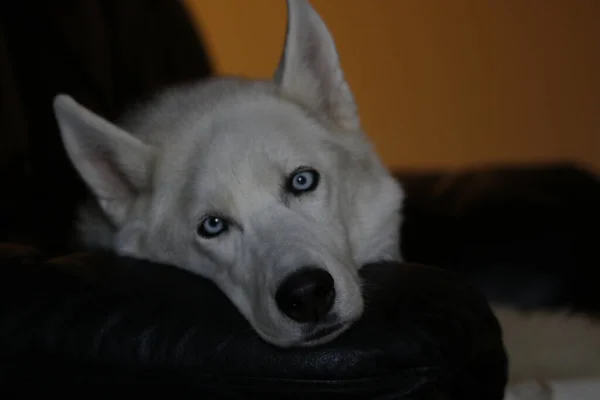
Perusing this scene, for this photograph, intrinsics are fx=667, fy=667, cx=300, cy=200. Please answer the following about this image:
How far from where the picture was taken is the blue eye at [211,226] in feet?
4.65

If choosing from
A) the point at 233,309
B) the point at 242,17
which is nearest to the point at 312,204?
the point at 233,309

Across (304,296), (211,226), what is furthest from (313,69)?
(304,296)

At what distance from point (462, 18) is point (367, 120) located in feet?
2.48

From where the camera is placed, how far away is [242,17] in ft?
11.4

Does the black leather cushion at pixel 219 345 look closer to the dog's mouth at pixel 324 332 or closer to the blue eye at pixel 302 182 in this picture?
the dog's mouth at pixel 324 332

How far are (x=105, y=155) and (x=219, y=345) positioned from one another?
0.73 metres

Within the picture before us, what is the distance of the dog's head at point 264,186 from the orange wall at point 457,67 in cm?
180

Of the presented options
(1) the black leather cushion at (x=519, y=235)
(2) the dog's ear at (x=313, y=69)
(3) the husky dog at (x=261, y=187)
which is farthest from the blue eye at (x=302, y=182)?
(1) the black leather cushion at (x=519, y=235)

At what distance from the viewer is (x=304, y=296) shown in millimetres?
1171

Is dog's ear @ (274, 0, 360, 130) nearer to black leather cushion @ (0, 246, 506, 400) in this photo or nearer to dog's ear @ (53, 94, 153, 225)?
dog's ear @ (53, 94, 153, 225)

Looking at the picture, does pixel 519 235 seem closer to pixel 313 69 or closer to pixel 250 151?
pixel 313 69

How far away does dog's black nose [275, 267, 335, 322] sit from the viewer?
3.84 feet

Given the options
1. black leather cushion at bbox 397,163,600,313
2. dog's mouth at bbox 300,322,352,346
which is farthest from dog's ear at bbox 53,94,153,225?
black leather cushion at bbox 397,163,600,313

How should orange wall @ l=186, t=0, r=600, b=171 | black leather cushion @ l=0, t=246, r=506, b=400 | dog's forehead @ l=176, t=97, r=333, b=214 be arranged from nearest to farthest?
black leather cushion @ l=0, t=246, r=506, b=400 → dog's forehead @ l=176, t=97, r=333, b=214 → orange wall @ l=186, t=0, r=600, b=171
